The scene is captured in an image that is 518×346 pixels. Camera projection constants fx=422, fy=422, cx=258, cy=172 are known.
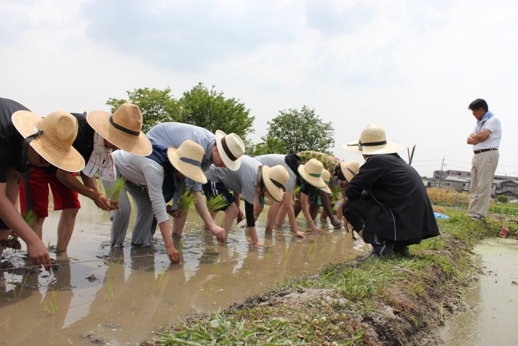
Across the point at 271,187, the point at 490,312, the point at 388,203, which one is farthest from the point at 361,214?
the point at 490,312

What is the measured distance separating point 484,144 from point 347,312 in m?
5.62

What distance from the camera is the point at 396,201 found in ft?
12.4

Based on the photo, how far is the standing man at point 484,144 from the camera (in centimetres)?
665

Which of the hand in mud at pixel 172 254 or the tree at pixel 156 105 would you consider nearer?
the hand in mud at pixel 172 254

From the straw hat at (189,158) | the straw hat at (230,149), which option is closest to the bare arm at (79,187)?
the straw hat at (189,158)

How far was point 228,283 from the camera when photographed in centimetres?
324

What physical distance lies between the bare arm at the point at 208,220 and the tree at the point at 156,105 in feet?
68.1

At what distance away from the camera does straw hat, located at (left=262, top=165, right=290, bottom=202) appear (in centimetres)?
491

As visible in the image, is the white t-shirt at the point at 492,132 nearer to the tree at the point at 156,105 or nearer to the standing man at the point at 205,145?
the standing man at the point at 205,145

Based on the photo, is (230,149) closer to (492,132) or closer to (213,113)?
(492,132)

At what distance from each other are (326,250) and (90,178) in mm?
2845

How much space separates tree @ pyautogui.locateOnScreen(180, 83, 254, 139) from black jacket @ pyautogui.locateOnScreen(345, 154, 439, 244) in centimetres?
2090

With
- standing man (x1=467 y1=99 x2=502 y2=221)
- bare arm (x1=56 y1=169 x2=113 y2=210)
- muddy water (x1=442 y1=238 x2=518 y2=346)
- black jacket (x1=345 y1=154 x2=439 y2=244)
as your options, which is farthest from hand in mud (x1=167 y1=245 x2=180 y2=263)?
standing man (x1=467 y1=99 x2=502 y2=221)

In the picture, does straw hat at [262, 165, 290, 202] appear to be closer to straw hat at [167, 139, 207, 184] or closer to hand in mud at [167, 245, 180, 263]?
straw hat at [167, 139, 207, 184]
